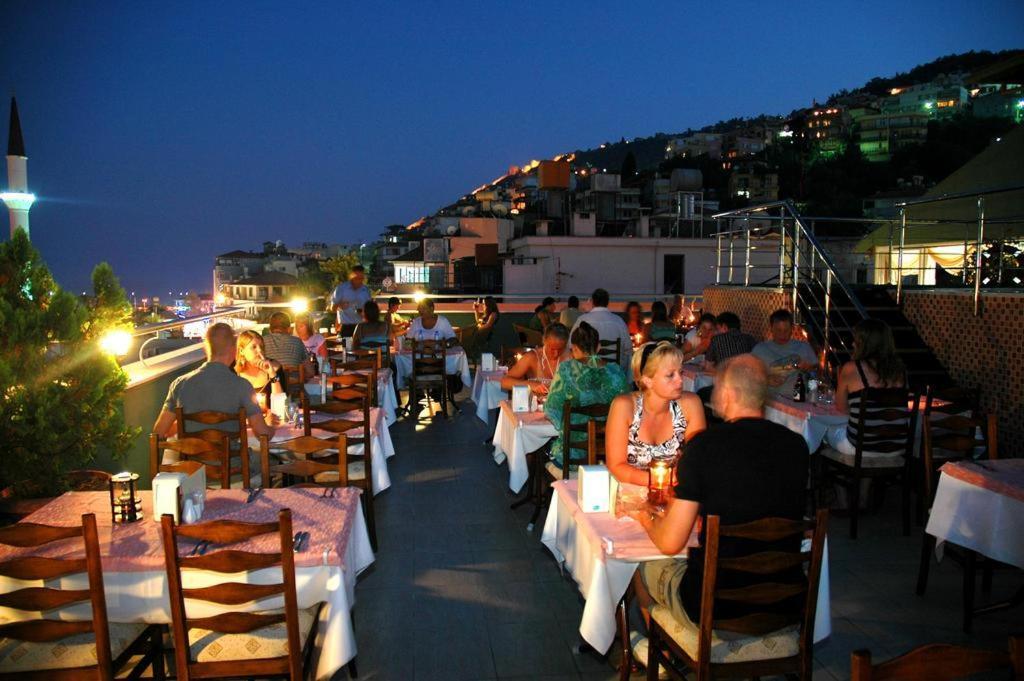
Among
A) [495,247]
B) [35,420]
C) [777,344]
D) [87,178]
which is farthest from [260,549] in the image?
[87,178]

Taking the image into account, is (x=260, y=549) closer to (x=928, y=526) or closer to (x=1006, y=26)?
(x=928, y=526)

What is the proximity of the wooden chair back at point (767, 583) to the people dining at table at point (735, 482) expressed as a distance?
4cm

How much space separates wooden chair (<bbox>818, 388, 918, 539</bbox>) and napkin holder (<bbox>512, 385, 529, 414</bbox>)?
8.15ft

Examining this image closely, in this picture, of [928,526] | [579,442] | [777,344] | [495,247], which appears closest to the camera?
[928,526]

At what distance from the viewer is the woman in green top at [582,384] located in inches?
186

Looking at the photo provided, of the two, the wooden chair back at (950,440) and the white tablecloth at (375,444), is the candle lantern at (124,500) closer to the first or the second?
the white tablecloth at (375,444)

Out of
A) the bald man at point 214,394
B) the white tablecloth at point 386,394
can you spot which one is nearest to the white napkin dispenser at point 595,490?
the bald man at point 214,394

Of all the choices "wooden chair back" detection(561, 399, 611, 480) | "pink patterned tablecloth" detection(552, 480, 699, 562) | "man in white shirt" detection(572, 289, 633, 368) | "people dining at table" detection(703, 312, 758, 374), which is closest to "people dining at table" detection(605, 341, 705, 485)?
"pink patterned tablecloth" detection(552, 480, 699, 562)

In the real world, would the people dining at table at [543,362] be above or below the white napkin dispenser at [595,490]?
above

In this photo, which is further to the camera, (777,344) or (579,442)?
(777,344)

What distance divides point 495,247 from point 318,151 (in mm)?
89327

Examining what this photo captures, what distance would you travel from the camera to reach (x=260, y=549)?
2736mm

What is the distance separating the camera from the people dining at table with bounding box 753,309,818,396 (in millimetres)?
6332

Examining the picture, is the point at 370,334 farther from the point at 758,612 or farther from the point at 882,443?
the point at 758,612
